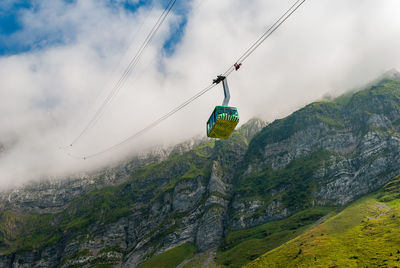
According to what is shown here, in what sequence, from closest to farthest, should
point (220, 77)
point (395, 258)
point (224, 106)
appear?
point (220, 77), point (224, 106), point (395, 258)

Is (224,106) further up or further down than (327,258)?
further up

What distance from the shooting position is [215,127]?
68688mm

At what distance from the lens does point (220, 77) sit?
59.2m

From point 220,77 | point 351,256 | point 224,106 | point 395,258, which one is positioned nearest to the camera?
point 220,77

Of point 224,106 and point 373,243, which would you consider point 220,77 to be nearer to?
point 224,106

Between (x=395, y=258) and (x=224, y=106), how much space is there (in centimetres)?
15541

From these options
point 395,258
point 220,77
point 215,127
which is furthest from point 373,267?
point 220,77

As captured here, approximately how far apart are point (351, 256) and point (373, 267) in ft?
79.5

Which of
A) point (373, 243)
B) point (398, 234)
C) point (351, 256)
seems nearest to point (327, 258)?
point (351, 256)

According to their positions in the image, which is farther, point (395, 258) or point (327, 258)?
point (327, 258)

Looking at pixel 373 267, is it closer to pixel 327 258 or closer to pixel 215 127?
pixel 327 258

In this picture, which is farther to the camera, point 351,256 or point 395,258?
point 351,256

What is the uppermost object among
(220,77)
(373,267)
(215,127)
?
(220,77)

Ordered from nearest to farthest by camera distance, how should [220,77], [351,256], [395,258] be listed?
[220,77], [395,258], [351,256]
